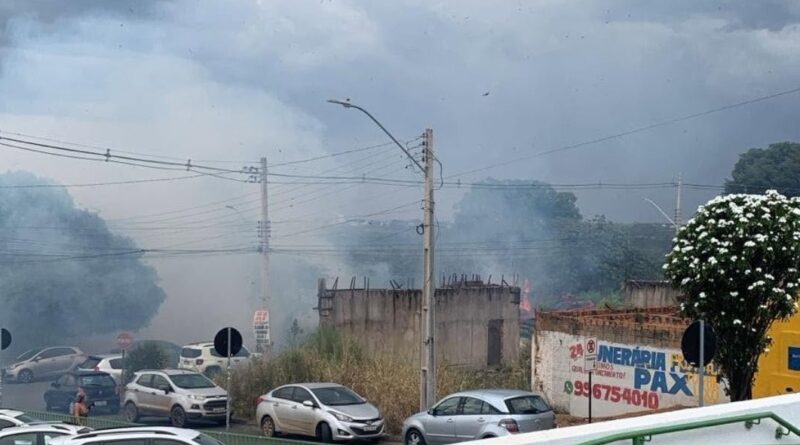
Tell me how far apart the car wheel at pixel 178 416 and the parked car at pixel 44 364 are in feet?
57.9

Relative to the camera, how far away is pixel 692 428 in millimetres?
6156

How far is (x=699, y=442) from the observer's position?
6.55 metres

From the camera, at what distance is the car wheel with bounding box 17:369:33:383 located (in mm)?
43094

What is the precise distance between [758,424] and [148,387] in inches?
904

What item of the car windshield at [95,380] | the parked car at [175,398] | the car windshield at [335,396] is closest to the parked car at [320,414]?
the car windshield at [335,396]

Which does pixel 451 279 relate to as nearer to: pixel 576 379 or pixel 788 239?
pixel 576 379

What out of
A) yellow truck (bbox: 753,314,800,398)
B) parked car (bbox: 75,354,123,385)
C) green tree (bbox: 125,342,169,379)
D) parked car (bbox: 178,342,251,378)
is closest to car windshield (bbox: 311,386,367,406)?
yellow truck (bbox: 753,314,800,398)

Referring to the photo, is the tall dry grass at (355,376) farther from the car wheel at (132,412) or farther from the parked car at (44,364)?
the parked car at (44,364)

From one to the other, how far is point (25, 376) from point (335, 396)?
76.2ft

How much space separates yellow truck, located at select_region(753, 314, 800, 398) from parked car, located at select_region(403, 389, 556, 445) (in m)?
5.51

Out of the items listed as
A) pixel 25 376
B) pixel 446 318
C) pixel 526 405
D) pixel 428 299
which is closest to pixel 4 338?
pixel 428 299

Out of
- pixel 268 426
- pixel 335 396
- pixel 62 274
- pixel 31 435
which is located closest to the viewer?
pixel 31 435

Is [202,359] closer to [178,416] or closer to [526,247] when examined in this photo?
[178,416]

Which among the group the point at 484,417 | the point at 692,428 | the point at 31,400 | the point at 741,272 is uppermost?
the point at 741,272
